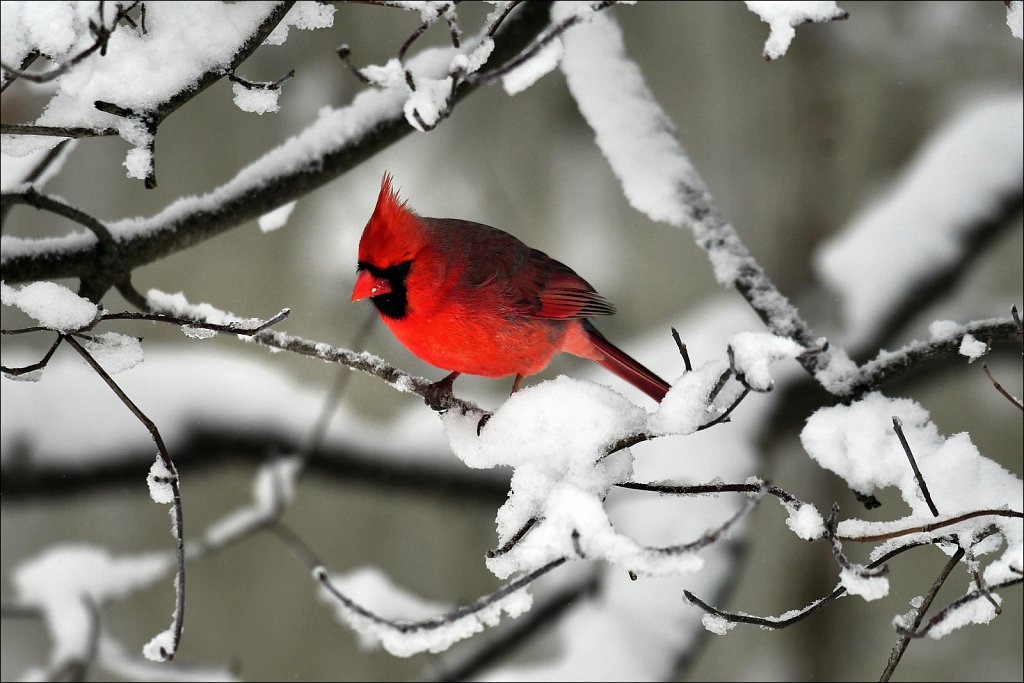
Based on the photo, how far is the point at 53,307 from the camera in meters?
0.72

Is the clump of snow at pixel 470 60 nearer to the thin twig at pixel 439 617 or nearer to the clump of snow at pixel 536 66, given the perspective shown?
the clump of snow at pixel 536 66

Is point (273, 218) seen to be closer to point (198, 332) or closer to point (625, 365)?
point (198, 332)

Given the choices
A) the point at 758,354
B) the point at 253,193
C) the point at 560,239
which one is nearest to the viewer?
the point at 758,354

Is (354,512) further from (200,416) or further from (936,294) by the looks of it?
(936,294)

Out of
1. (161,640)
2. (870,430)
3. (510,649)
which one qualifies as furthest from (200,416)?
(870,430)

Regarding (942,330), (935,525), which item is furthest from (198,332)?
(942,330)

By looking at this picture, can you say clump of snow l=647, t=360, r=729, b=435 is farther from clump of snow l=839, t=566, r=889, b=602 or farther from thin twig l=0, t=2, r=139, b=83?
thin twig l=0, t=2, r=139, b=83

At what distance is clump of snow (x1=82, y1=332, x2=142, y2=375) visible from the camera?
2.48ft

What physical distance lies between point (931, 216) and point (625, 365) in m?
0.80

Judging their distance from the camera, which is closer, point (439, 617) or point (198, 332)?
point (439, 617)

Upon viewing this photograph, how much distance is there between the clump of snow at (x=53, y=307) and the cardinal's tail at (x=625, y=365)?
528 millimetres

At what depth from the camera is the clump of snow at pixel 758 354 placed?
504 millimetres

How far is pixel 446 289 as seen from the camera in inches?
34.7

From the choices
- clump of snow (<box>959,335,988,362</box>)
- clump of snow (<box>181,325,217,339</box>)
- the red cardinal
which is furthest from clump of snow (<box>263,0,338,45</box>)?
clump of snow (<box>959,335,988,362</box>)
